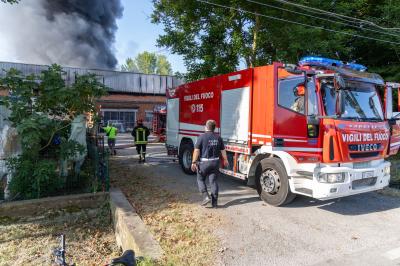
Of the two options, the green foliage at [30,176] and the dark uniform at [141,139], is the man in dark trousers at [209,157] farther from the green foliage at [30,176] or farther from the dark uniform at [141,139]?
the dark uniform at [141,139]

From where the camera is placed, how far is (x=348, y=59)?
14875 mm

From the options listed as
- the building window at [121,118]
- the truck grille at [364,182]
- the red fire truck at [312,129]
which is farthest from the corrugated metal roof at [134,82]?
the truck grille at [364,182]

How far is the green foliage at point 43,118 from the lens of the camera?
232 inches

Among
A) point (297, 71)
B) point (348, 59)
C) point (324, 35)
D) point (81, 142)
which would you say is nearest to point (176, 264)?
point (297, 71)

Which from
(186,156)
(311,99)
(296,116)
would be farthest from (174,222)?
(186,156)

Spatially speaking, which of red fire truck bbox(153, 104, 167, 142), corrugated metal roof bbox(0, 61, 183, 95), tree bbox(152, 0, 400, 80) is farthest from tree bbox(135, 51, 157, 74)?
tree bbox(152, 0, 400, 80)

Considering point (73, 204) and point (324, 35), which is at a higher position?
point (324, 35)

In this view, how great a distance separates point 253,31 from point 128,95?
82.6 feet

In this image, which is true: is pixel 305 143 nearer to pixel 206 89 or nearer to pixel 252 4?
pixel 206 89

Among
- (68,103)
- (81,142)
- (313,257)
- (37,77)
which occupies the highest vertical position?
(37,77)

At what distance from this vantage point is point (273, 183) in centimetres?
608

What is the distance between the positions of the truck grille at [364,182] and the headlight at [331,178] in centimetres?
41

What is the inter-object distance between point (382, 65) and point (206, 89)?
10.4 m

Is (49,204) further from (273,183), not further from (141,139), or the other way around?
(141,139)
